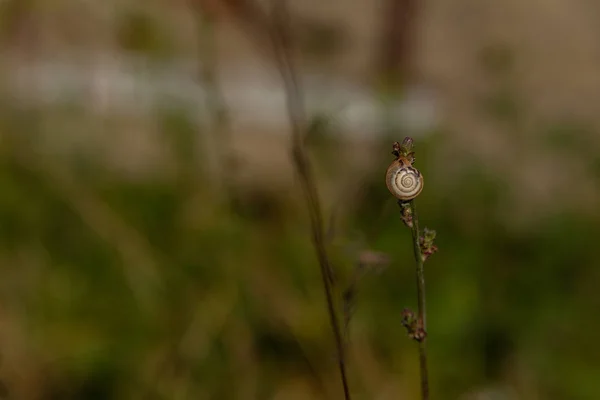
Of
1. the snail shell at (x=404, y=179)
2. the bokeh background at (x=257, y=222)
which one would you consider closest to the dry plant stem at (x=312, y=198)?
the bokeh background at (x=257, y=222)

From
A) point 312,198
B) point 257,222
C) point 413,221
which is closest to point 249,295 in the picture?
point 257,222

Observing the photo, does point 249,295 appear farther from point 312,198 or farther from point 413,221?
point 413,221

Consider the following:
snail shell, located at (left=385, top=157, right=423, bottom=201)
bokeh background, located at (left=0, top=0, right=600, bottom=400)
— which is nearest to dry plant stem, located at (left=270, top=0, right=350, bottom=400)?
bokeh background, located at (left=0, top=0, right=600, bottom=400)

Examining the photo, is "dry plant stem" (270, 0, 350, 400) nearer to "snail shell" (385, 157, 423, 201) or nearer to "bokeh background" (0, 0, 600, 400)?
"bokeh background" (0, 0, 600, 400)

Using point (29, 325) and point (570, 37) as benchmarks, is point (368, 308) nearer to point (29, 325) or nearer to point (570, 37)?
point (29, 325)

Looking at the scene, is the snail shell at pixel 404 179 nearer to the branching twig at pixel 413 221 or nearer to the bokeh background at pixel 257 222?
the branching twig at pixel 413 221

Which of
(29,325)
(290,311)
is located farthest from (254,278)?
(29,325)
